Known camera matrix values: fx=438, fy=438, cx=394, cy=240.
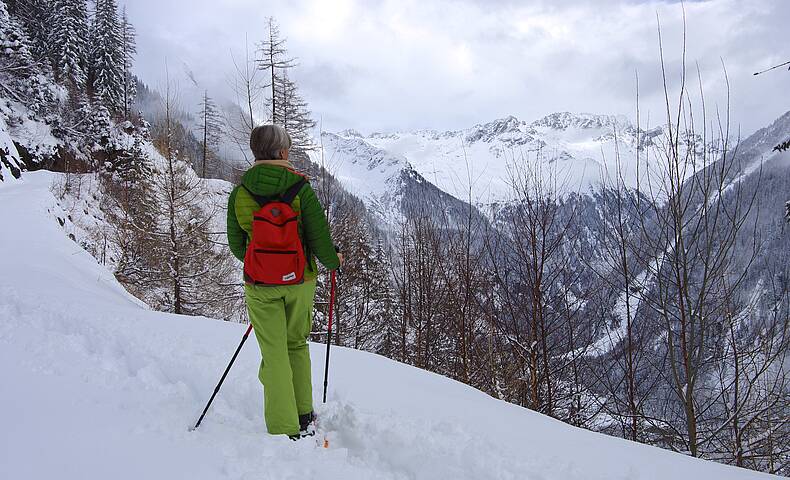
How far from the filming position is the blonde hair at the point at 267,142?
9.57 feet

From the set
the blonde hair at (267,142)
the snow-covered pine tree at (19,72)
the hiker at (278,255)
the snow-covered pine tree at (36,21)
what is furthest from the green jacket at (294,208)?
the snow-covered pine tree at (36,21)

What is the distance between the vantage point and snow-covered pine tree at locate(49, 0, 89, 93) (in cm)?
3075

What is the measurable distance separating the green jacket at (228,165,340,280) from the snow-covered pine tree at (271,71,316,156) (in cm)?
999

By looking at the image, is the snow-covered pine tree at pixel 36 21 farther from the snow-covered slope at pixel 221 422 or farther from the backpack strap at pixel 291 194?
the backpack strap at pixel 291 194

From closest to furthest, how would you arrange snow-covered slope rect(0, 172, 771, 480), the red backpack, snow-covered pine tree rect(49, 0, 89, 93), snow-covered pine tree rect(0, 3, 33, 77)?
snow-covered slope rect(0, 172, 771, 480) < the red backpack < snow-covered pine tree rect(0, 3, 33, 77) < snow-covered pine tree rect(49, 0, 89, 93)

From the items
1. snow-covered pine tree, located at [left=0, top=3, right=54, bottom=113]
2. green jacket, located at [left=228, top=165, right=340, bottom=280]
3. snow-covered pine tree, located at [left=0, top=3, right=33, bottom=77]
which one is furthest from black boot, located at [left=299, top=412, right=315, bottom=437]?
snow-covered pine tree, located at [left=0, top=3, right=33, bottom=77]

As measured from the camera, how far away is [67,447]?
7.75 ft

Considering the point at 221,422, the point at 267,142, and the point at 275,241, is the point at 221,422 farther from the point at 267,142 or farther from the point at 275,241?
the point at 267,142

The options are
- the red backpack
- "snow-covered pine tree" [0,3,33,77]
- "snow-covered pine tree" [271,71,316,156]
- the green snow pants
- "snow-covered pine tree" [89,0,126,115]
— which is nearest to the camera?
the red backpack

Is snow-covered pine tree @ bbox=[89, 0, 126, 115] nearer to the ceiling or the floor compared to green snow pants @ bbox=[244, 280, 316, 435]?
nearer to the ceiling

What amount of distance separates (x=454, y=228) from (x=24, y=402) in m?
6.89

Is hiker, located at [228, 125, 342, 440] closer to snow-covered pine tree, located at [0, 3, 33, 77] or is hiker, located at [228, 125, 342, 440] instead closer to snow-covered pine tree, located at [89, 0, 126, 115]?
snow-covered pine tree, located at [0, 3, 33, 77]

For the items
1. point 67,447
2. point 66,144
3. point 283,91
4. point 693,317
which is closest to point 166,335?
point 67,447

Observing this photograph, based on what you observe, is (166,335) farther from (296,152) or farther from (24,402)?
(296,152)
